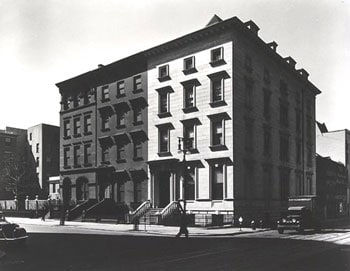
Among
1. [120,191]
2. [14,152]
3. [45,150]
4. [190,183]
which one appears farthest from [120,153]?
[14,152]

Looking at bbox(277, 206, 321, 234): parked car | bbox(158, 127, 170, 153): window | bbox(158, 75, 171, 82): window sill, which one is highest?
bbox(158, 75, 171, 82): window sill

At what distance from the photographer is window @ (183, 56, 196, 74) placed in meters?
35.3

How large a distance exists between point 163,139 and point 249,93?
897cm

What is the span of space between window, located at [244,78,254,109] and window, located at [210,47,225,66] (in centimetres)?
312

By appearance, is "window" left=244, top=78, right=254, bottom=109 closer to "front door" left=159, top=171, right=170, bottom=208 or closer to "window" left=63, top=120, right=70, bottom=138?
"front door" left=159, top=171, right=170, bottom=208

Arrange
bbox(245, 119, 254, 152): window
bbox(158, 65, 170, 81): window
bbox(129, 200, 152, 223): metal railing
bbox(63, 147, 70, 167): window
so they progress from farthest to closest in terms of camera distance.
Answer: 1. bbox(63, 147, 70, 167): window
2. bbox(158, 65, 170, 81): window
3. bbox(129, 200, 152, 223): metal railing
4. bbox(245, 119, 254, 152): window

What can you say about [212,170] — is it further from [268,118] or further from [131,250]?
[131,250]

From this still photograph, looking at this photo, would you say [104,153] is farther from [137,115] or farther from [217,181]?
[217,181]

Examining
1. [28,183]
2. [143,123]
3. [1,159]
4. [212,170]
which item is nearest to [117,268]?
[212,170]

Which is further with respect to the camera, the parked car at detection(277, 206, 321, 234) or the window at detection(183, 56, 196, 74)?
the window at detection(183, 56, 196, 74)

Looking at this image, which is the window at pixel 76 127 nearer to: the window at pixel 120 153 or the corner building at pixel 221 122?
the window at pixel 120 153

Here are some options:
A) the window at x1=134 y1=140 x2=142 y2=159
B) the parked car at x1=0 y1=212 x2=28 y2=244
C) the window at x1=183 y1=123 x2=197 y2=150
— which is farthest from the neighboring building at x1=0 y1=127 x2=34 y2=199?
the parked car at x1=0 y1=212 x2=28 y2=244

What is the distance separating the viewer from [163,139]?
123ft

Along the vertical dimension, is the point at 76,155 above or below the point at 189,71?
below
